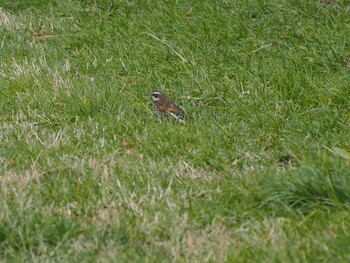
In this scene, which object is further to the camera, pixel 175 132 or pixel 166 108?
pixel 166 108

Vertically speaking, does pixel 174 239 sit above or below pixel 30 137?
above

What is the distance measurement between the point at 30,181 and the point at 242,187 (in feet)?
4.63

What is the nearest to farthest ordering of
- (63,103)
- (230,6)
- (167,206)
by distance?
(167,206) < (63,103) < (230,6)

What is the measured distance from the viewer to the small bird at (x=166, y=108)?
6.93 meters

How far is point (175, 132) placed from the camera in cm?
654

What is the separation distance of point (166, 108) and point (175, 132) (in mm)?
476

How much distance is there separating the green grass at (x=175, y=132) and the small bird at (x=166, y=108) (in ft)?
0.27

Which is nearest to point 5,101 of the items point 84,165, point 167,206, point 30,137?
point 30,137

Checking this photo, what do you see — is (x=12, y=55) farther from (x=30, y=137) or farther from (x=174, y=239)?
(x=174, y=239)

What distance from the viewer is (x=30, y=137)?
6641mm

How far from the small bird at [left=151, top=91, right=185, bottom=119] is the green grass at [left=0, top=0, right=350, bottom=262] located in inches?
3.3

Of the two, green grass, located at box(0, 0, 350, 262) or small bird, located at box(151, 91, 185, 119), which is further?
small bird, located at box(151, 91, 185, 119)

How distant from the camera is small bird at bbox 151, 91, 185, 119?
6.93 m

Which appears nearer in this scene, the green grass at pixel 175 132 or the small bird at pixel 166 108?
the green grass at pixel 175 132
